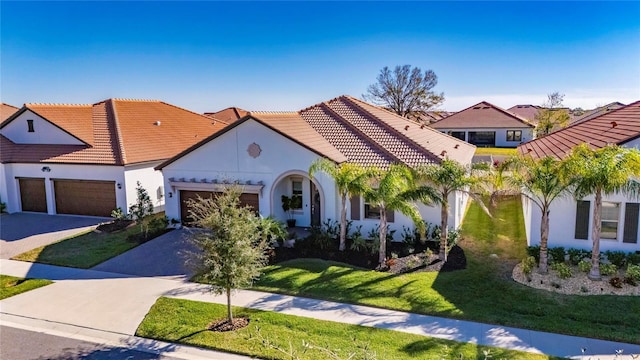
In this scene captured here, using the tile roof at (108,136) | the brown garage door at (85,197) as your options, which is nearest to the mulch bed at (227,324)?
the tile roof at (108,136)

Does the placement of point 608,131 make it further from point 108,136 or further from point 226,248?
point 108,136

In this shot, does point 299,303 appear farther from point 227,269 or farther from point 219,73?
point 219,73

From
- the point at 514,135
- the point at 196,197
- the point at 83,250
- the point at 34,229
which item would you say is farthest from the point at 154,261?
the point at 514,135

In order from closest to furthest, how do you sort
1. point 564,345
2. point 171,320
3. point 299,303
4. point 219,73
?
point 564,345, point 171,320, point 299,303, point 219,73

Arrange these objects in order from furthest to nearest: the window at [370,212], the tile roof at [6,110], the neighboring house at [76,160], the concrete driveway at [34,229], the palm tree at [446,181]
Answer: the tile roof at [6,110] → the neighboring house at [76,160] → the concrete driveway at [34,229] → the window at [370,212] → the palm tree at [446,181]

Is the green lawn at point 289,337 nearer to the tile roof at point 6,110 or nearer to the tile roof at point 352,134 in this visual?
the tile roof at point 352,134

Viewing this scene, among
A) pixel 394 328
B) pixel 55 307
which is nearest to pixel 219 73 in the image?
pixel 55 307
